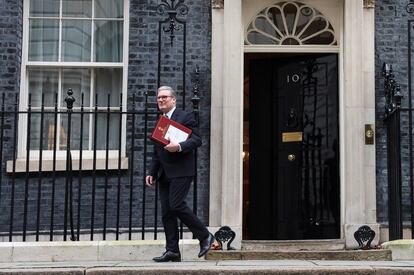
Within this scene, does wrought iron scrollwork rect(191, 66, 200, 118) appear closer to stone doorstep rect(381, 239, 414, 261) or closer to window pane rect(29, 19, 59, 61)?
window pane rect(29, 19, 59, 61)

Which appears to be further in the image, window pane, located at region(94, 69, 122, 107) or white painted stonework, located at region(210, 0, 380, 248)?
window pane, located at region(94, 69, 122, 107)

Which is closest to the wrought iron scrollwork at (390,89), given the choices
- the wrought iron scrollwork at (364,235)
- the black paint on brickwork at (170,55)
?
the wrought iron scrollwork at (364,235)

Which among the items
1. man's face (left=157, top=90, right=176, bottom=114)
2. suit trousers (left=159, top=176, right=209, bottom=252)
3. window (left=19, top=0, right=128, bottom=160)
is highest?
window (left=19, top=0, right=128, bottom=160)

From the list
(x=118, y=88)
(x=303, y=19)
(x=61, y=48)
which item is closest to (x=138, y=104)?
(x=118, y=88)

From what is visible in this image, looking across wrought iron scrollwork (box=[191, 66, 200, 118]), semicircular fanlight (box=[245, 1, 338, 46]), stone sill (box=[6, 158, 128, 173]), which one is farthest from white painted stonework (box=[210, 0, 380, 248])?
stone sill (box=[6, 158, 128, 173])

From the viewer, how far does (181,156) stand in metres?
6.30

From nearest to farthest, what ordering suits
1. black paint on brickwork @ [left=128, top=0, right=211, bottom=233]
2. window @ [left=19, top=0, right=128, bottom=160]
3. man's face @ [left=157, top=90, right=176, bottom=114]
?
man's face @ [left=157, top=90, right=176, bottom=114] → black paint on brickwork @ [left=128, top=0, right=211, bottom=233] → window @ [left=19, top=0, right=128, bottom=160]

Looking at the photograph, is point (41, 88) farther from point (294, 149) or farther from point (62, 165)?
point (294, 149)

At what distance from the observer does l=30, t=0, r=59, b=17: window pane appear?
8.61 m

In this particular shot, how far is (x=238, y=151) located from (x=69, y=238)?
227 cm

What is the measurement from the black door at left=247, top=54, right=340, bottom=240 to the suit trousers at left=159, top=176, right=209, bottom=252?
244 cm

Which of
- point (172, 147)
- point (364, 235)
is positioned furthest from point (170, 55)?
point (364, 235)

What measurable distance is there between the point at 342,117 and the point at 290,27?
1387 mm

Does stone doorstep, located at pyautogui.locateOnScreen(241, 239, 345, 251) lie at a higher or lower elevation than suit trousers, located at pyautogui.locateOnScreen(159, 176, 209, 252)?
lower
